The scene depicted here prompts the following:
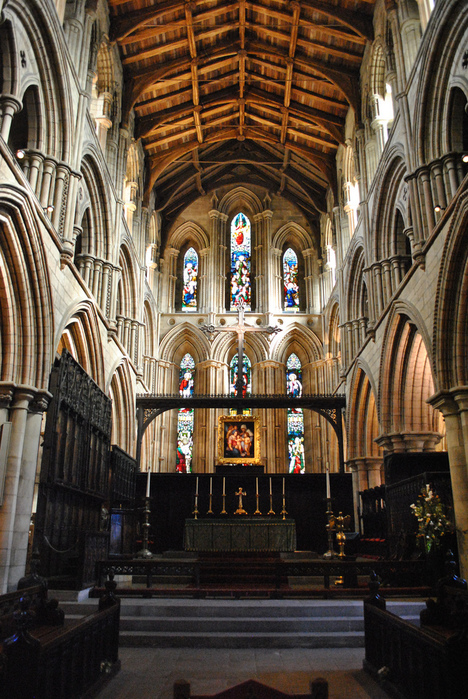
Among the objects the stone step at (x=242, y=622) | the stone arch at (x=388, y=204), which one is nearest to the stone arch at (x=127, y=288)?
the stone arch at (x=388, y=204)

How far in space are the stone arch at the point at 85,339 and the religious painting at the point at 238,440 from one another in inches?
214

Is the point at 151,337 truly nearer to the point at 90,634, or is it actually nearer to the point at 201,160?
the point at 201,160

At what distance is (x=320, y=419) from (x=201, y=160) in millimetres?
11682

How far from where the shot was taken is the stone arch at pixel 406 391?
13562 mm

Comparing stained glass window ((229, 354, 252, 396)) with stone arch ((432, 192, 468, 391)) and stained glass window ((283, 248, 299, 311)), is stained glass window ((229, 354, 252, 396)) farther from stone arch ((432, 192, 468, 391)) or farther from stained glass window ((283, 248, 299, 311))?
stone arch ((432, 192, 468, 391))

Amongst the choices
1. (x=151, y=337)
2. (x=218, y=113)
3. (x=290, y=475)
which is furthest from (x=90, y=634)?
(x=218, y=113)

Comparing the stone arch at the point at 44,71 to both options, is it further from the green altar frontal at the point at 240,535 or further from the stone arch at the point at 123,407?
the green altar frontal at the point at 240,535

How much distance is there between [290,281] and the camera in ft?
84.2

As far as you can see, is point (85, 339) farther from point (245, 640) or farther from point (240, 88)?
point (240, 88)

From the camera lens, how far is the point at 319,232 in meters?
25.4

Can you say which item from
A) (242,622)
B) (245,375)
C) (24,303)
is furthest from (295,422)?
(242,622)

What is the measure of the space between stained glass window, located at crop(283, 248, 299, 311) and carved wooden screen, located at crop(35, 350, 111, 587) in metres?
13.5

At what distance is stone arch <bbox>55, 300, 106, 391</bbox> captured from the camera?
13.1 metres

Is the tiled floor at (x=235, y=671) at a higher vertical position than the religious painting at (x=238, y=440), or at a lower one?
lower
